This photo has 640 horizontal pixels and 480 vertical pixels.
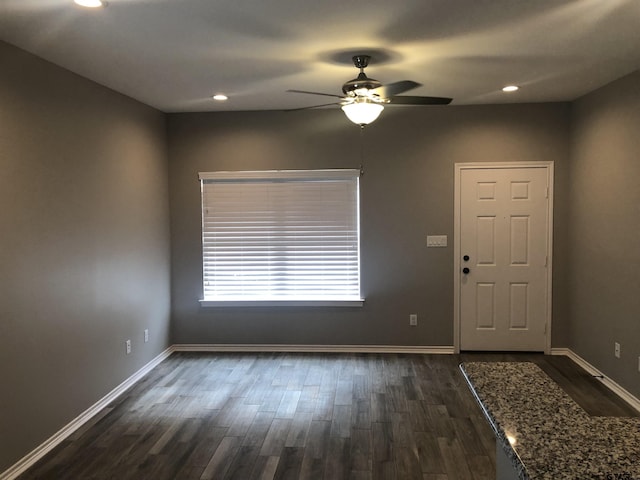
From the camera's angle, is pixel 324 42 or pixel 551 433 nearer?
pixel 551 433

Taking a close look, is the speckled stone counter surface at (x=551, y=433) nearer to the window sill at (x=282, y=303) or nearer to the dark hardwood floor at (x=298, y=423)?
the dark hardwood floor at (x=298, y=423)

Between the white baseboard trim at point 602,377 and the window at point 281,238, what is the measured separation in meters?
2.18

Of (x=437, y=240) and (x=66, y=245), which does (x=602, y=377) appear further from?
(x=66, y=245)

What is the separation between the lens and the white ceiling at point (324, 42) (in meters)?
2.37

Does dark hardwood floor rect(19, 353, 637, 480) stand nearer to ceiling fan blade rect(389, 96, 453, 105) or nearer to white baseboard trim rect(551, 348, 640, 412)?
white baseboard trim rect(551, 348, 640, 412)

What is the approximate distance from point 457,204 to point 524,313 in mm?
1337

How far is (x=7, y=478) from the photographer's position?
268cm

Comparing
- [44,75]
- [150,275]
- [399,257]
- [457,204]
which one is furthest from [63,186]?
[457,204]

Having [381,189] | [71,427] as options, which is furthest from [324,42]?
[71,427]

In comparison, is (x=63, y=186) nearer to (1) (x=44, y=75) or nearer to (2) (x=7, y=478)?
(1) (x=44, y=75)

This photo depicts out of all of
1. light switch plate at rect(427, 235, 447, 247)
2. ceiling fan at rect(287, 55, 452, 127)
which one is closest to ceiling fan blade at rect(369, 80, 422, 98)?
ceiling fan at rect(287, 55, 452, 127)

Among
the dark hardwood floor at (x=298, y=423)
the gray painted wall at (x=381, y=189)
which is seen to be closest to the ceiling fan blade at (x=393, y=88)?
the gray painted wall at (x=381, y=189)

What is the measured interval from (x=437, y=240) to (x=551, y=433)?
378cm

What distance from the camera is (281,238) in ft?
16.5
